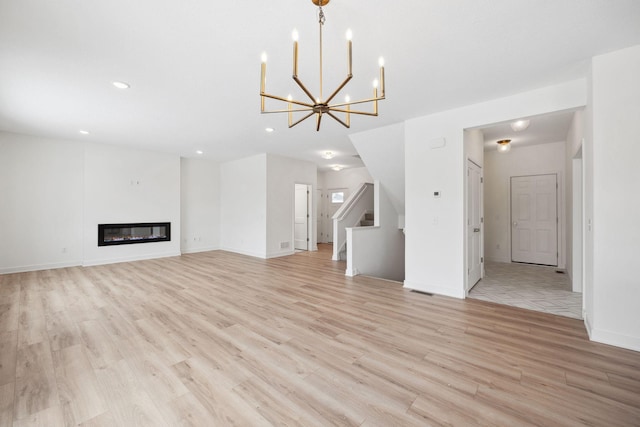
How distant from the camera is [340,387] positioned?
190 centimetres

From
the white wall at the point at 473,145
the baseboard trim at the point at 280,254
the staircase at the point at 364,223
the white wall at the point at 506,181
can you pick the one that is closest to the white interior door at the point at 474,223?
the white wall at the point at 473,145

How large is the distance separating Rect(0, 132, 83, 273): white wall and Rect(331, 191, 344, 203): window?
765 centimetres

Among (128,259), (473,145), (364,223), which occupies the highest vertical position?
(473,145)

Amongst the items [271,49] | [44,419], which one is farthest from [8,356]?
[271,49]

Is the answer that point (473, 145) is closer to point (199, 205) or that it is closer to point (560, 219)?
point (560, 219)

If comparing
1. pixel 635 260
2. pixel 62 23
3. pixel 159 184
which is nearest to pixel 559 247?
pixel 635 260

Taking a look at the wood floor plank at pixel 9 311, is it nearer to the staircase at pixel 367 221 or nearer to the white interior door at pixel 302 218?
the white interior door at pixel 302 218

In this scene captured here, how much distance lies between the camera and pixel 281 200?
7551 mm

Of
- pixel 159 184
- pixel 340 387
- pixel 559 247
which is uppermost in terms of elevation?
pixel 159 184

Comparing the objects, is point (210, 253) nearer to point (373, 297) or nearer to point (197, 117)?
point (197, 117)

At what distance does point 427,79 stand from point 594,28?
137 centimetres

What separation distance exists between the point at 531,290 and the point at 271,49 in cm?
515

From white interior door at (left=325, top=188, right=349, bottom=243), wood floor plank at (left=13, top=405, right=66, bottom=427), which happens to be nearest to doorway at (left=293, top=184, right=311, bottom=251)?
white interior door at (left=325, top=188, right=349, bottom=243)

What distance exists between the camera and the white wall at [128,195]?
6.13 m
